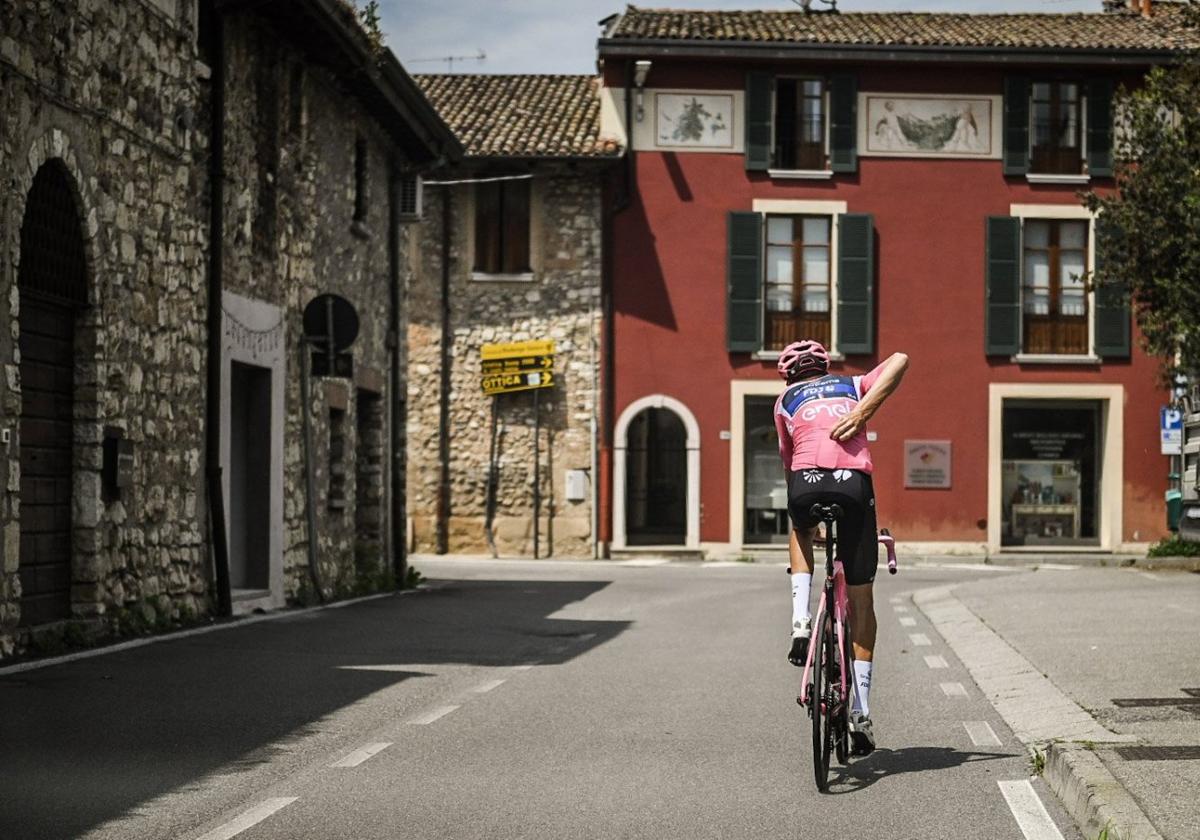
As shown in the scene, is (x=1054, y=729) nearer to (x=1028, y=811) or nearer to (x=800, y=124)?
(x=1028, y=811)

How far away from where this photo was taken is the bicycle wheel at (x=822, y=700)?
7242 mm

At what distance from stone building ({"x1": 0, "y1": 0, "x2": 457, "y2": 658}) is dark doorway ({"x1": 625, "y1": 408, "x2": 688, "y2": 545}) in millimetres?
13959

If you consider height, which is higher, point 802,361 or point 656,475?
point 802,361

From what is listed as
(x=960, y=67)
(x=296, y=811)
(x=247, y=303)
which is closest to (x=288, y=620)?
(x=247, y=303)

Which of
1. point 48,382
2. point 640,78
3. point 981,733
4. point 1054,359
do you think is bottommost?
point 981,733

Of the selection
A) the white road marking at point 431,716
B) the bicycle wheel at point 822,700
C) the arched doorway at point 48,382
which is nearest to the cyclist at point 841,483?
the bicycle wheel at point 822,700

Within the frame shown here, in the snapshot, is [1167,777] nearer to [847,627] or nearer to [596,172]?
[847,627]

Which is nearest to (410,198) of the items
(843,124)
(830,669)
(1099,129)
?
(843,124)

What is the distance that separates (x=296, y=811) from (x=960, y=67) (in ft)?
103

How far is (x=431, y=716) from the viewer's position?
955 centimetres

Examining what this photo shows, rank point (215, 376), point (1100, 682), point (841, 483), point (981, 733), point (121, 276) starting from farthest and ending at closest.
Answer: point (215, 376)
point (121, 276)
point (1100, 682)
point (981, 733)
point (841, 483)

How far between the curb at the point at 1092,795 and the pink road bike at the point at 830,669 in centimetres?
83

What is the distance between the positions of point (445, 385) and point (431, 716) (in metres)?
26.6

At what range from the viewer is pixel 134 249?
14.2m
